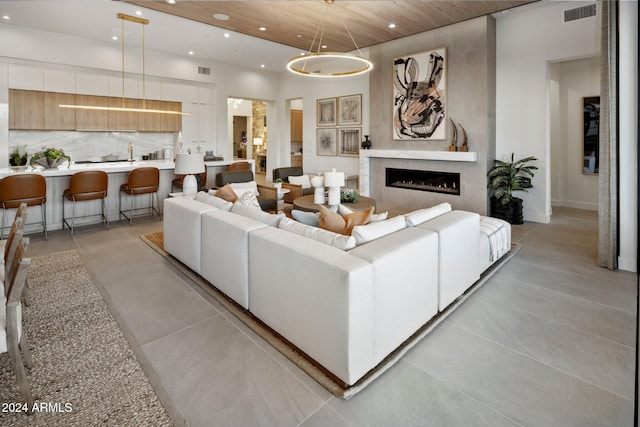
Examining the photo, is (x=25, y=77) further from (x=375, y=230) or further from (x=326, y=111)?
(x=375, y=230)

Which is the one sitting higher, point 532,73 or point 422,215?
point 532,73

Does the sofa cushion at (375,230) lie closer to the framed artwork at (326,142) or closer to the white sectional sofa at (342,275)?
the white sectional sofa at (342,275)

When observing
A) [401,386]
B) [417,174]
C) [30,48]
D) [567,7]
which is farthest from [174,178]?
[567,7]

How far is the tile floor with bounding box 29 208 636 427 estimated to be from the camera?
175 centimetres

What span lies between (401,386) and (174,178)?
6.03m

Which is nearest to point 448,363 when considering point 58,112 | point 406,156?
point 406,156

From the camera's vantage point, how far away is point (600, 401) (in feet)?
5.98

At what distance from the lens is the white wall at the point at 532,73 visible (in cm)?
533

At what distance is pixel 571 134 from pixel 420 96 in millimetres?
3017

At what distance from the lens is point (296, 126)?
40.4ft

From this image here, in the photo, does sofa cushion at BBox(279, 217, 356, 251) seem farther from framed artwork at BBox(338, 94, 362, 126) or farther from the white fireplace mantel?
framed artwork at BBox(338, 94, 362, 126)

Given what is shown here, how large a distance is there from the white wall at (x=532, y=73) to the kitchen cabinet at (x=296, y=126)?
712 centimetres

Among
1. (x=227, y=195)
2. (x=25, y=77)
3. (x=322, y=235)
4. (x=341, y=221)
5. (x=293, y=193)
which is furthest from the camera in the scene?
(x=25, y=77)

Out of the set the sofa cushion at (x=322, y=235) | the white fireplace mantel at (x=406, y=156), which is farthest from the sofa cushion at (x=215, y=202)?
the white fireplace mantel at (x=406, y=156)
